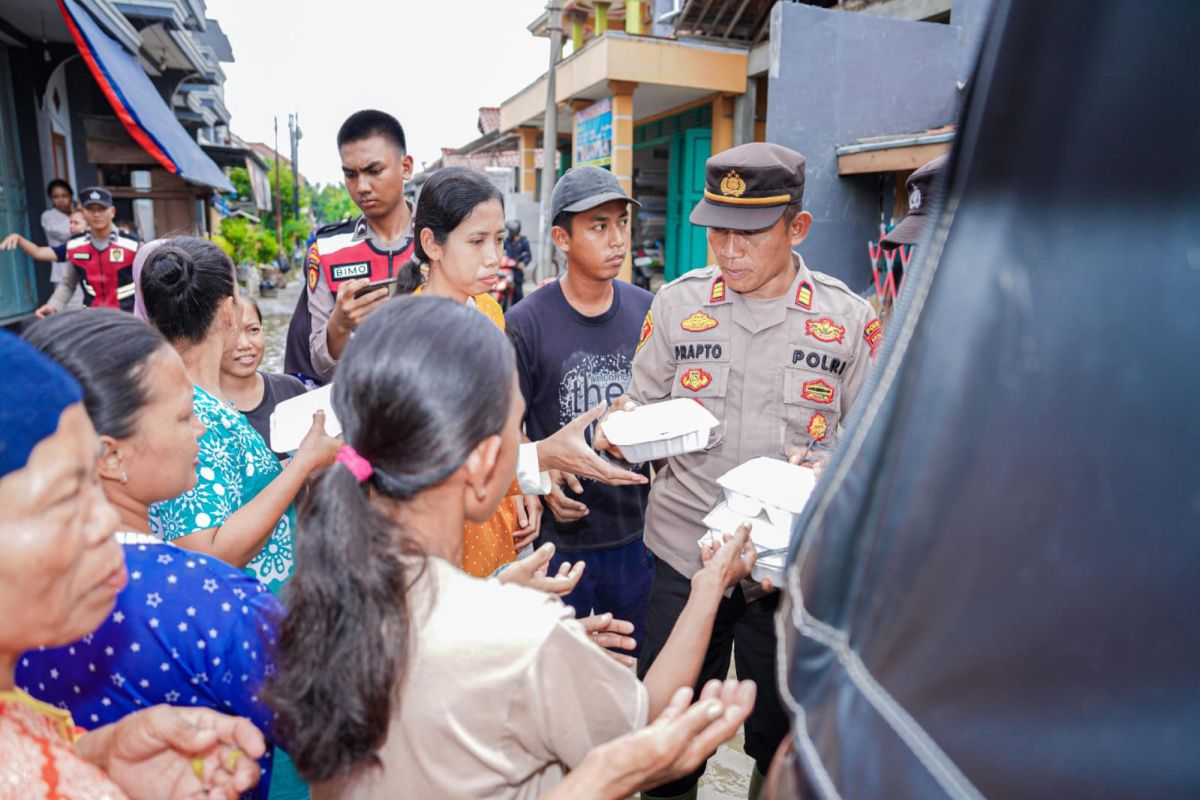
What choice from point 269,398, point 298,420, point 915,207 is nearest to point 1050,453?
point 298,420

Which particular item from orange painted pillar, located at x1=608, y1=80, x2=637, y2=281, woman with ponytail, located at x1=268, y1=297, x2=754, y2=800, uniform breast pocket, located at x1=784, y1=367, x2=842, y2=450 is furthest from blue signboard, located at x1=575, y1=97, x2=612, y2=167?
woman with ponytail, located at x1=268, y1=297, x2=754, y2=800

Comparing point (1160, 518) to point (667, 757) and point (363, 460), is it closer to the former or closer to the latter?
point (667, 757)

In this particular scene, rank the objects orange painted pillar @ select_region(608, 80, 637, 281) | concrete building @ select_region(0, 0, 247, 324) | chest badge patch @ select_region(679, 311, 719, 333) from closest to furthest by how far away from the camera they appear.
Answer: chest badge patch @ select_region(679, 311, 719, 333), concrete building @ select_region(0, 0, 247, 324), orange painted pillar @ select_region(608, 80, 637, 281)

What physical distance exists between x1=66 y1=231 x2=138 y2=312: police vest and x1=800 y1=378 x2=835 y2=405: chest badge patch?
17.9 feet

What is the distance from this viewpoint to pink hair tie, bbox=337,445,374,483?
1.13m

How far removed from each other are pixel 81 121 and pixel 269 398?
8.53 meters

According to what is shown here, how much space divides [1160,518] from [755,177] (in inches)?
72.0

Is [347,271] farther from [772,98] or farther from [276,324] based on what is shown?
[276,324]

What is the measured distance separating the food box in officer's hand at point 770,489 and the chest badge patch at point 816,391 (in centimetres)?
35

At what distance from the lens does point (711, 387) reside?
2.39m

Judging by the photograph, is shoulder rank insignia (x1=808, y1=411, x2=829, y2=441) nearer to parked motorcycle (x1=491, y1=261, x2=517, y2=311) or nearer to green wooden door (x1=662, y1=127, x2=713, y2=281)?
green wooden door (x1=662, y1=127, x2=713, y2=281)

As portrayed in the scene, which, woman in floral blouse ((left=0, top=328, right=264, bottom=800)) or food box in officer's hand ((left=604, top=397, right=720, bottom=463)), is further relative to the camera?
food box in officer's hand ((left=604, top=397, right=720, bottom=463))

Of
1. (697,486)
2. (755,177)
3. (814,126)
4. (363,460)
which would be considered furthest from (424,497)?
(814,126)

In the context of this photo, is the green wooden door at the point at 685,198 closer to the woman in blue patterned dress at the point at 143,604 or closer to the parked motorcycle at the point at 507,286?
the parked motorcycle at the point at 507,286
